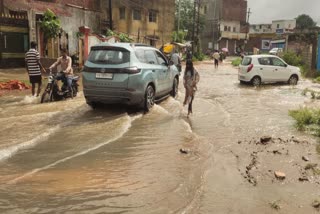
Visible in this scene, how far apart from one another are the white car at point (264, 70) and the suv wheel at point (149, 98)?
9241 mm

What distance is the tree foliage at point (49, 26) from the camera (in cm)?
2516

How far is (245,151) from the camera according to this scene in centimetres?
737

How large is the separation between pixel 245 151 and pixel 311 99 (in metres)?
8.54

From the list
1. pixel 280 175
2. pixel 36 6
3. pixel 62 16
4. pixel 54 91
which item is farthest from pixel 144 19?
pixel 280 175

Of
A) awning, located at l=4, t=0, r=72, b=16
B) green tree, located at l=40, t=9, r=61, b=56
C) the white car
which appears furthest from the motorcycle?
awning, located at l=4, t=0, r=72, b=16

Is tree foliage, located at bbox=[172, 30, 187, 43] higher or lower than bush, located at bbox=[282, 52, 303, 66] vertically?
higher

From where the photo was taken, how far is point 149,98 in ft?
35.7

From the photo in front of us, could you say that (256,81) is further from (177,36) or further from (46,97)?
(177,36)

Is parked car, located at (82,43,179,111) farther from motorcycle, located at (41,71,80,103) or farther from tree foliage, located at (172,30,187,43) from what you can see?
tree foliage, located at (172,30,187,43)

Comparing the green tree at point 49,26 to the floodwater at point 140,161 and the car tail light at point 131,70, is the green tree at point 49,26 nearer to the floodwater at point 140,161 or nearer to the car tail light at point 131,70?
the floodwater at point 140,161

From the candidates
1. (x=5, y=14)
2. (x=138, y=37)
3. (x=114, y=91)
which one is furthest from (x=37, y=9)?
(x=114, y=91)

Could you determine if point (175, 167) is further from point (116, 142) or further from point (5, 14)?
point (5, 14)

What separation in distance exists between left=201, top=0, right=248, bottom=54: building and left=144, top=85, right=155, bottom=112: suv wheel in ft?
210

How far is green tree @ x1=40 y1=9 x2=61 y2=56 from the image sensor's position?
82.5 ft
